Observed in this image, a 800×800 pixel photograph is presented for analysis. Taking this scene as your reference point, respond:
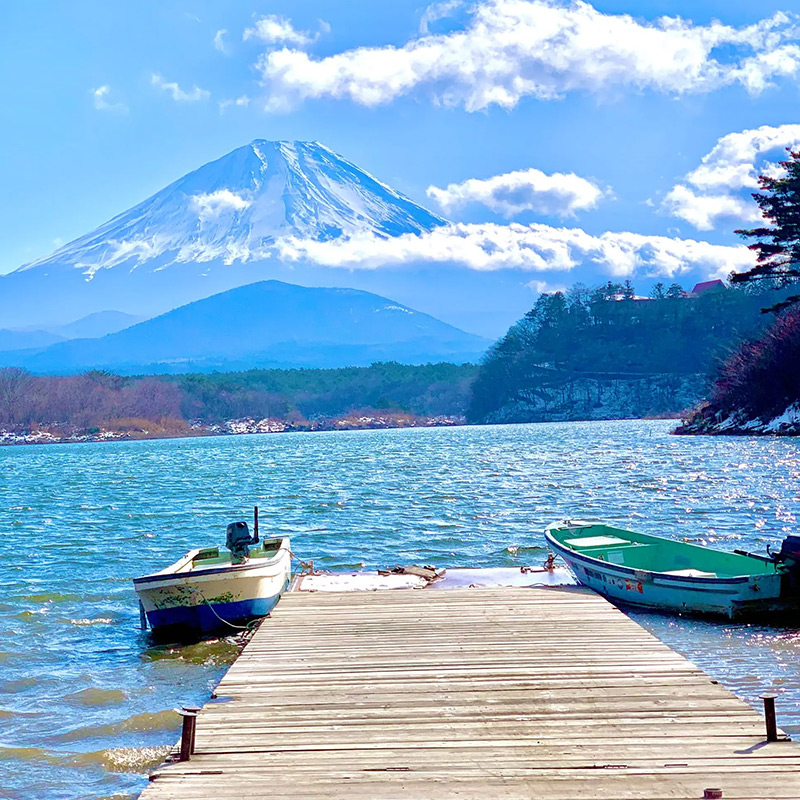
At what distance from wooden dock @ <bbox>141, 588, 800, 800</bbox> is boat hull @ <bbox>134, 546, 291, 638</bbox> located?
3414mm

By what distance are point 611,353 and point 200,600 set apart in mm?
164932

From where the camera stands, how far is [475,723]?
8.03m

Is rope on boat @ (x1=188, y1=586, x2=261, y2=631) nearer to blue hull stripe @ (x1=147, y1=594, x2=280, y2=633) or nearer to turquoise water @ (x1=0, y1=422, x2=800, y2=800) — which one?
blue hull stripe @ (x1=147, y1=594, x2=280, y2=633)

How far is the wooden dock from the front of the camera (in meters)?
6.61

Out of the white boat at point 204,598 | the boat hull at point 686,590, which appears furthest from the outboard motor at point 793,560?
the white boat at point 204,598

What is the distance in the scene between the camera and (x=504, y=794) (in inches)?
254

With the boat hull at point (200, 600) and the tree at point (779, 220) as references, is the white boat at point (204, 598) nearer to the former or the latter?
the boat hull at point (200, 600)

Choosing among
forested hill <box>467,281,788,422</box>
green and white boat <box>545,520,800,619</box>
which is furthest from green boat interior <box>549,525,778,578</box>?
forested hill <box>467,281,788,422</box>

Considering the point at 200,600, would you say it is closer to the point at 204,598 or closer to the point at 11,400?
the point at 204,598

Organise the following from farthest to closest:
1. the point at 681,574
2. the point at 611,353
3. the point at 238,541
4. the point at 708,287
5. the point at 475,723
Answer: the point at 708,287 → the point at 611,353 → the point at 238,541 → the point at 681,574 → the point at 475,723

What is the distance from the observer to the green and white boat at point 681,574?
587 inches

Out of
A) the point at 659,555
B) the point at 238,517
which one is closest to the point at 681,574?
the point at 659,555

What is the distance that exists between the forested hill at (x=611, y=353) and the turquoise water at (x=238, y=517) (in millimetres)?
97404

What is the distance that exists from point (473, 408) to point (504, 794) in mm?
186311
